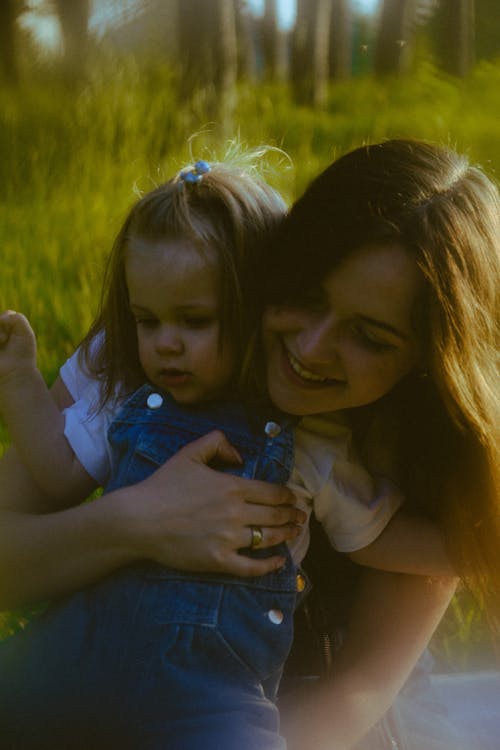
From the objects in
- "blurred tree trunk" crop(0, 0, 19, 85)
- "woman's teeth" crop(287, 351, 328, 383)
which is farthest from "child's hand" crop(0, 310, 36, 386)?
"blurred tree trunk" crop(0, 0, 19, 85)

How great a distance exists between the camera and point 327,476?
1675mm

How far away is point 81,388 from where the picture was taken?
190cm

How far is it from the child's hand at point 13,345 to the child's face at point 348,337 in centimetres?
46

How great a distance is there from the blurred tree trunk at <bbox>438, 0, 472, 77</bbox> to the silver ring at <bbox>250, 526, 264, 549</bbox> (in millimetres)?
6687

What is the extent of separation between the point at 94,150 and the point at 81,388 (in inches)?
97.5

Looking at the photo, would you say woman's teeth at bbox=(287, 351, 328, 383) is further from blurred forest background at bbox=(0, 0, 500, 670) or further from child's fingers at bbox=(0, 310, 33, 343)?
blurred forest background at bbox=(0, 0, 500, 670)

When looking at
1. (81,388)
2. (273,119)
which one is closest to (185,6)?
(273,119)

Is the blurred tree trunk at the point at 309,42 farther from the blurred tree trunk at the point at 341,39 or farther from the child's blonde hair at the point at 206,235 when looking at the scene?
the child's blonde hair at the point at 206,235

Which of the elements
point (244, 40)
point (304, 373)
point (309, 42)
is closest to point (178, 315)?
point (304, 373)

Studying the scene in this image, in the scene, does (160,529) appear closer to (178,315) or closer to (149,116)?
(178,315)

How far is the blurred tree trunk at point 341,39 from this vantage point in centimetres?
937

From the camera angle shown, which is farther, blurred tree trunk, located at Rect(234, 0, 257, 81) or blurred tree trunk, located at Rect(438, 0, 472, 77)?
blurred tree trunk, located at Rect(438, 0, 472, 77)

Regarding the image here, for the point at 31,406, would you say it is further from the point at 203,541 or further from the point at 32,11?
the point at 32,11

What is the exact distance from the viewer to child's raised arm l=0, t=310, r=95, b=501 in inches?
67.8
